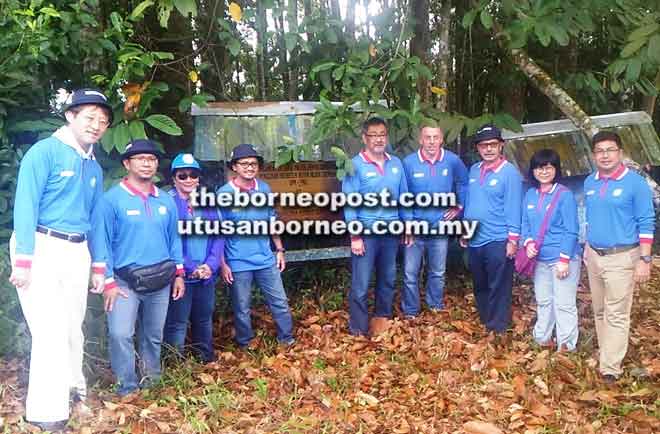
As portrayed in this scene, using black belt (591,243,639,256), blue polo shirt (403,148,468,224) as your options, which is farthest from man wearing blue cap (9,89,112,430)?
black belt (591,243,639,256)

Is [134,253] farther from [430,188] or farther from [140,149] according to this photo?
[430,188]

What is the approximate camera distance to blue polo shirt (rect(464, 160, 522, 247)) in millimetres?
5066

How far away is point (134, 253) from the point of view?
409 centimetres

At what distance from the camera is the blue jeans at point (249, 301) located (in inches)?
196

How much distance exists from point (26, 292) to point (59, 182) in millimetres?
644

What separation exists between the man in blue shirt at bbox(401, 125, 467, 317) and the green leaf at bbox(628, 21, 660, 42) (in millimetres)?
1718

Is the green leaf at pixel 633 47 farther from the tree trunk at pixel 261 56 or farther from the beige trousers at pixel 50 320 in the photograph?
the beige trousers at pixel 50 320

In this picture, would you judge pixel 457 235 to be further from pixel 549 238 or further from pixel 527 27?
pixel 527 27

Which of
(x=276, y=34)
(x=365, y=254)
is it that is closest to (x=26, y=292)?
(x=365, y=254)

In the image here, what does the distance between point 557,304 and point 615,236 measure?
81 cm

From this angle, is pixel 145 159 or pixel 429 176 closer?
pixel 145 159

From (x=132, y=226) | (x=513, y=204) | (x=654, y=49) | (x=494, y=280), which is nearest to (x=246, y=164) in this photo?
(x=132, y=226)

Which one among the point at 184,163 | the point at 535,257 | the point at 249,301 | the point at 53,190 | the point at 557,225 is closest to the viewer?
the point at 53,190

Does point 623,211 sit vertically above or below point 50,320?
above
